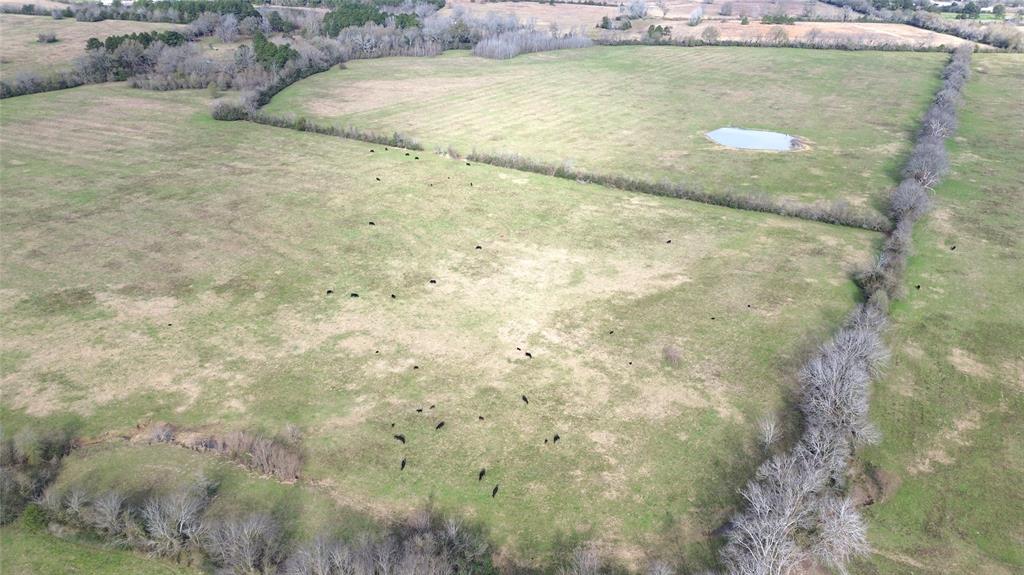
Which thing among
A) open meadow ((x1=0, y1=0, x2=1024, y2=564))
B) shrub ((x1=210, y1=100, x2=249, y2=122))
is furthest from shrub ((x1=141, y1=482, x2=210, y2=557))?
shrub ((x1=210, y1=100, x2=249, y2=122))

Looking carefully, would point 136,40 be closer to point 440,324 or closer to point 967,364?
point 440,324


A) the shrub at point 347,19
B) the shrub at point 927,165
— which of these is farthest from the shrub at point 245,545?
the shrub at point 347,19

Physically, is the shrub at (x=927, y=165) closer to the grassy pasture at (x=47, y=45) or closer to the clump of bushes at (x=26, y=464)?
the clump of bushes at (x=26, y=464)

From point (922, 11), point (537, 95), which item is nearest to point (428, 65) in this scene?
point (537, 95)

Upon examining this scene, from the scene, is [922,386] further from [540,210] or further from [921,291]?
[540,210]

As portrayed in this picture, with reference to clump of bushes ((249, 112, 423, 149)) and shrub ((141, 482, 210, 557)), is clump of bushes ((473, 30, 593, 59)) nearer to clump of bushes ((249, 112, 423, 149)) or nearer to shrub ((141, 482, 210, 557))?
clump of bushes ((249, 112, 423, 149))

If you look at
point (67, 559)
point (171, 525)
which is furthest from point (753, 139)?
point (67, 559)
